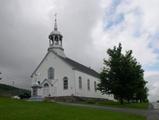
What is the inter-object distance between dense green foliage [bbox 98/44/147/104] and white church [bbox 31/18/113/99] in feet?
32.0

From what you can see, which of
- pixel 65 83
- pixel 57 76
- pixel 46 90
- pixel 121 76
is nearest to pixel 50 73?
pixel 57 76

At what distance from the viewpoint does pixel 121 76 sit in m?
38.7

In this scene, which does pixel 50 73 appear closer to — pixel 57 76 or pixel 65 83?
pixel 57 76

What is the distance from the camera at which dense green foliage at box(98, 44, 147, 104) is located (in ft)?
126

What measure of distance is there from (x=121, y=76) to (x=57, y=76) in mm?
15773

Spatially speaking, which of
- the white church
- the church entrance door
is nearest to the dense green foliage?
the white church

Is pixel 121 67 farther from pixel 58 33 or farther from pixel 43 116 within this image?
pixel 43 116

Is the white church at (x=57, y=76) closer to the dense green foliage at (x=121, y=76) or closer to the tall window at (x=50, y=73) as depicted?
the tall window at (x=50, y=73)

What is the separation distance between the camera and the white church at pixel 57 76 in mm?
49688

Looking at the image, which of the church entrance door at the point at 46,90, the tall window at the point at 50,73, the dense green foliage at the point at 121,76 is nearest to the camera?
the dense green foliage at the point at 121,76

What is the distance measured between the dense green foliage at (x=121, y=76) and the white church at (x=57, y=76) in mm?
9763

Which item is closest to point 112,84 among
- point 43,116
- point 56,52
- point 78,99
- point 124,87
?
point 124,87

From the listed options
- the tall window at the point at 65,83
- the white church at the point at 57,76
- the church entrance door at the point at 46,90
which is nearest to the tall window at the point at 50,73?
the white church at the point at 57,76

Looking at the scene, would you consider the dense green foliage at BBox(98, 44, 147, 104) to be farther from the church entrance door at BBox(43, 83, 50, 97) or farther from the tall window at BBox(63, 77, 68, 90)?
the church entrance door at BBox(43, 83, 50, 97)
